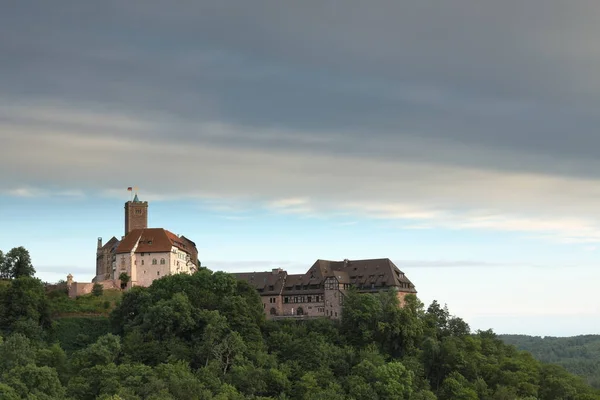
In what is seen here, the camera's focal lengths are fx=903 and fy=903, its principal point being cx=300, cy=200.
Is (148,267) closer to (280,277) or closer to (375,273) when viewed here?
(280,277)

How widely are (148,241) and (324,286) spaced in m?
25.2

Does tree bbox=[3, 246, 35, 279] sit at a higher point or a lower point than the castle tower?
lower

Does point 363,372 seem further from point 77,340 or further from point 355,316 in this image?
point 77,340

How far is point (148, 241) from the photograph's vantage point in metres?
126

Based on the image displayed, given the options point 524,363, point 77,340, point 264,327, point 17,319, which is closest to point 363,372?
point 264,327

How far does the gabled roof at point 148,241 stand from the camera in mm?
124562

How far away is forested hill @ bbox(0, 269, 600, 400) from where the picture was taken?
93.7m

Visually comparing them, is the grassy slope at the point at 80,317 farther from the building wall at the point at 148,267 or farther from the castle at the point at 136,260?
the building wall at the point at 148,267

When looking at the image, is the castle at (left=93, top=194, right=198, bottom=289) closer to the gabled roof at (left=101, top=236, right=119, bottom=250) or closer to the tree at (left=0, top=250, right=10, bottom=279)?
the gabled roof at (left=101, top=236, right=119, bottom=250)

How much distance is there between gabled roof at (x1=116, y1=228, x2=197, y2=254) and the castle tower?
233cm

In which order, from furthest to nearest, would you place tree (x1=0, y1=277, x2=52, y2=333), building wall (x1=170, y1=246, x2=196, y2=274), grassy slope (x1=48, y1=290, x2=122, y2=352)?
A: 1. building wall (x1=170, y1=246, x2=196, y2=274)
2. grassy slope (x1=48, y1=290, x2=122, y2=352)
3. tree (x1=0, y1=277, x2=52, y2=333)

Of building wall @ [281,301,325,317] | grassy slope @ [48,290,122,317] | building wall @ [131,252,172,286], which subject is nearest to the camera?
grassy slope @ [48,290,122,317]

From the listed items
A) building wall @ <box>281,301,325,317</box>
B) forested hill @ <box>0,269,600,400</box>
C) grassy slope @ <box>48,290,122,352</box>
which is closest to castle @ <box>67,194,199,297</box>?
grassy slope @ <box>48,290,122,352</box>

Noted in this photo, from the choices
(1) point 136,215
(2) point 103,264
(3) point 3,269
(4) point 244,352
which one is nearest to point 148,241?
(1) point 136,215
